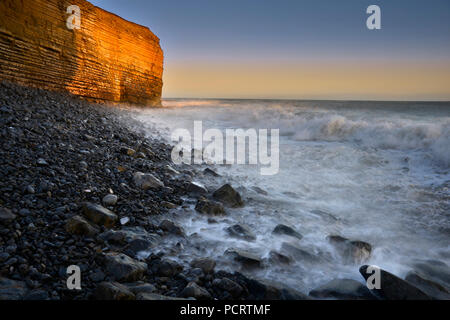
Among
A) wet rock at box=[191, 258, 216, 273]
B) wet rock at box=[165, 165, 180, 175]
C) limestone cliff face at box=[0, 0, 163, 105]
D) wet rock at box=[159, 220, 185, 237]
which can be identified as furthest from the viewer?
limestone cliff face at box=[0, 0, 163, 105]

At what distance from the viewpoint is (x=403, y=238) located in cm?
296

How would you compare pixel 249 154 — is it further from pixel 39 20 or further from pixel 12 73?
pixel 39 20

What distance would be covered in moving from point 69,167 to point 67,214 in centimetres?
109

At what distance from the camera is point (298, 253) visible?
8.04 feet

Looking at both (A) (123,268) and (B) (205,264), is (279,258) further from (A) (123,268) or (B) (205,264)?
(A) (123,268)

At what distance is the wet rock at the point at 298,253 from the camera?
2.39 metres

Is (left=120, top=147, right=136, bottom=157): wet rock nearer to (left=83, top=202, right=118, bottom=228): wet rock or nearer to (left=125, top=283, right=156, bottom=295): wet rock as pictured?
(left=83, top=202, right=118, bottom=228): wet rock

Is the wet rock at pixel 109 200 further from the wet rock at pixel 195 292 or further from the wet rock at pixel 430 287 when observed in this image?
the wet rock at pixel 430 287

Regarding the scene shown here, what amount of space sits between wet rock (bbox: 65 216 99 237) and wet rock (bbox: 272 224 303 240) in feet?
6.25

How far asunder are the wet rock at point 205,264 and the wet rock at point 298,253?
0.82 m

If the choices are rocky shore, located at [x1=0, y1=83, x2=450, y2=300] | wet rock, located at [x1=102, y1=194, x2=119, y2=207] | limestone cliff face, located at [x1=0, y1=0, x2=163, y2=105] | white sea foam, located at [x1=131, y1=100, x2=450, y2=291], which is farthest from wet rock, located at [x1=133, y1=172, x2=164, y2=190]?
limestone cliff face, located at [x1=0, y1=0, x2=163, y2=105]

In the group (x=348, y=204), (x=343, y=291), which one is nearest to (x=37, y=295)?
(x=343, y=291)

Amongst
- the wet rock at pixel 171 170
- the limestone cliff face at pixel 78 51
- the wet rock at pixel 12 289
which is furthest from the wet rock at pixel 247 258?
the limestone cliff face at pixel 78 51

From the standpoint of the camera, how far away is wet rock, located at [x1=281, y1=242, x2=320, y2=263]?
2.39 metres
